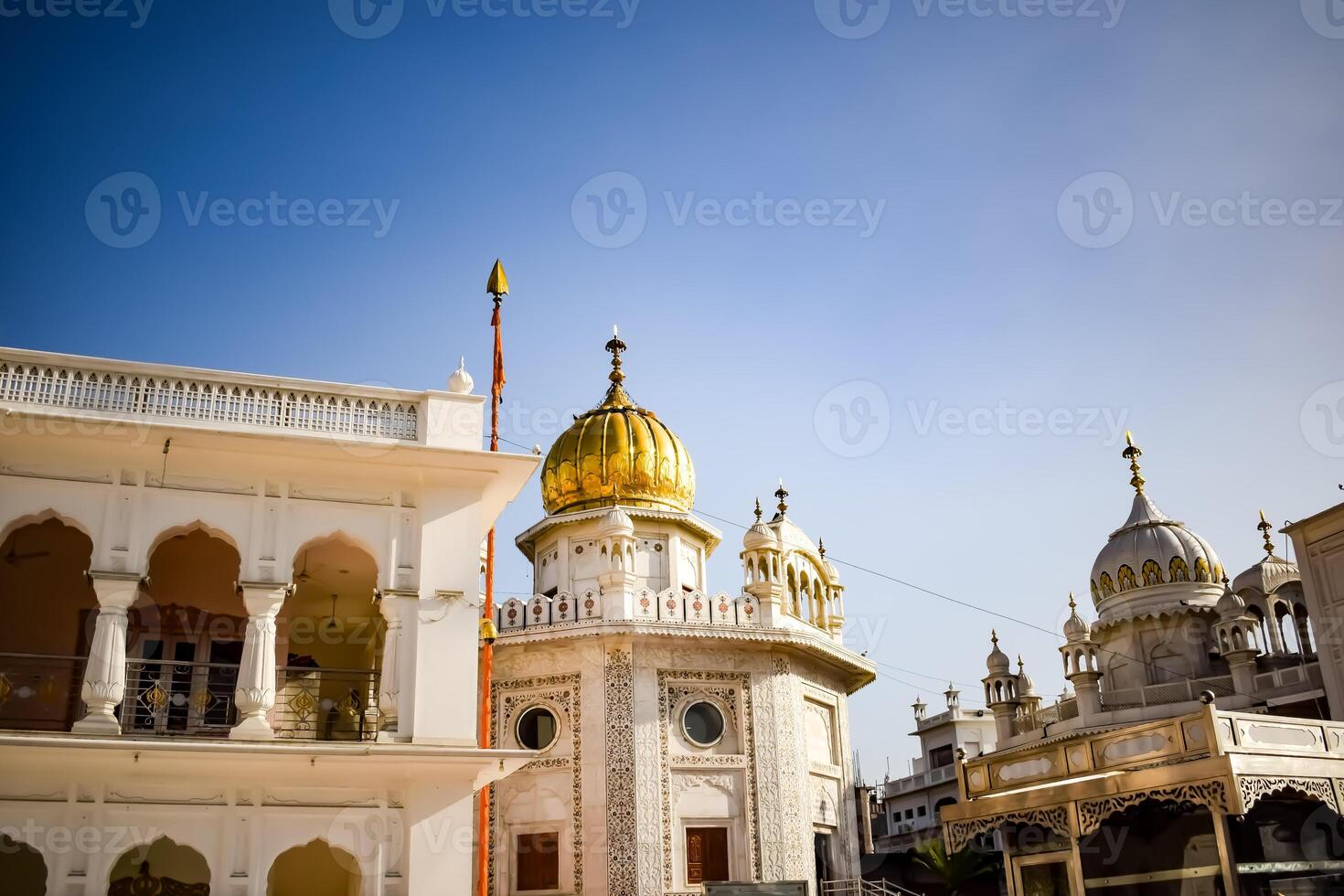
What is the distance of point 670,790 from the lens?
1880 cm

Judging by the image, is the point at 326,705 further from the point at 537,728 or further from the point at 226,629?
the point at 537,728

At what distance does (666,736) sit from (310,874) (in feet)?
20.3

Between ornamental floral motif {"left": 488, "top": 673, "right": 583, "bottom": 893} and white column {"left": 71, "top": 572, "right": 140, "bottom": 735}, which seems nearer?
white column {"left": 71, "top": 572, "right": 140, "bottom": 735}

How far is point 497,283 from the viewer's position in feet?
60.3

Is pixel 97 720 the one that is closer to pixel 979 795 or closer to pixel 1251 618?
pixel 979 795

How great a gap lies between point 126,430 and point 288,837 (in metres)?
4.52

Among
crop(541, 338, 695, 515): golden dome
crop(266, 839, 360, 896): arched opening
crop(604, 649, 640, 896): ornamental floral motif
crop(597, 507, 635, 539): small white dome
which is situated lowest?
crop(266, 839, 360, 896): arched opening

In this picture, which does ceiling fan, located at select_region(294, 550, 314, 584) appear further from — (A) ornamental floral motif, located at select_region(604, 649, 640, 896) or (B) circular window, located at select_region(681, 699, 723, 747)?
(B) circular window, located at select_region(681, 699, 723, 747)

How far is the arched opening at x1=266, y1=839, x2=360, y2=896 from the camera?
48.0 feet

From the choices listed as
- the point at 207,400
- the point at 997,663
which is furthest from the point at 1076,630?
the point at 207,400

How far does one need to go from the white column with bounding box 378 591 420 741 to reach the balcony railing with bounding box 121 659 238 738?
1558mm

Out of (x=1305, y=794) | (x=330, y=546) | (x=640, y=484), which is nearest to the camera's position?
(x=1305, y=794)

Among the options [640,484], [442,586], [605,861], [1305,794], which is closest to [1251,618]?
[640,484]

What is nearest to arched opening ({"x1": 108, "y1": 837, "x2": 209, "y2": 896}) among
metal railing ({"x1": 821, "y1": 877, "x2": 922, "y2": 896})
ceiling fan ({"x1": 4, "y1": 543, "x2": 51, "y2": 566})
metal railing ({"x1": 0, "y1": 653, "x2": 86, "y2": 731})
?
metal railing ({"x1": 0, "y1": 653, "x2": 86, "y2": 731})
